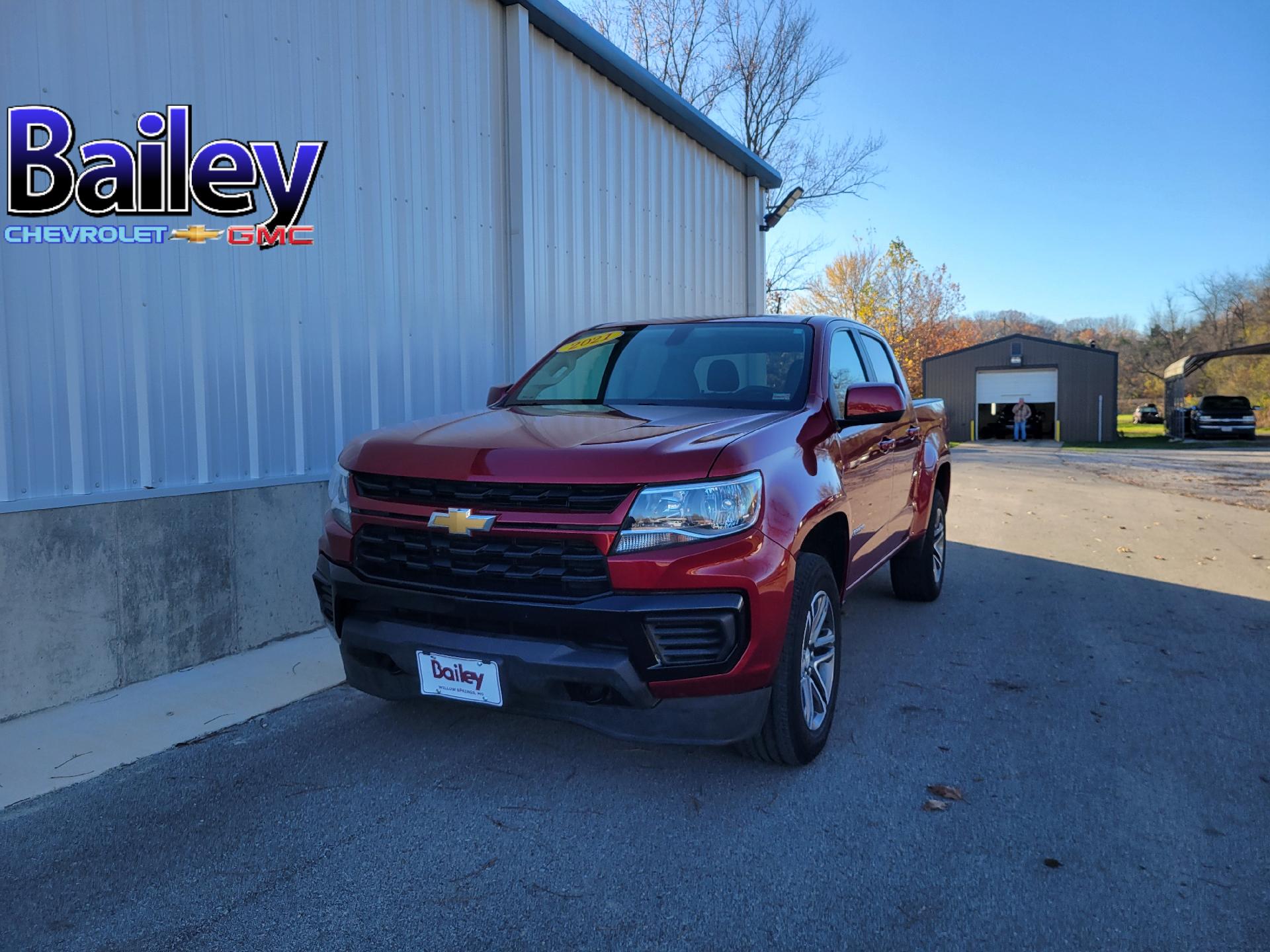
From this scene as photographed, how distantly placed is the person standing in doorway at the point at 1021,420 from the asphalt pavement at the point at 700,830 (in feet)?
116

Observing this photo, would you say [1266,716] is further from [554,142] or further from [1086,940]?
[554,142]

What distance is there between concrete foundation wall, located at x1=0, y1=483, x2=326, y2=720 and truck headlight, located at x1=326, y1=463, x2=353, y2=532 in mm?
1578

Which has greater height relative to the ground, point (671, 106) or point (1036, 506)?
point (671, 106)

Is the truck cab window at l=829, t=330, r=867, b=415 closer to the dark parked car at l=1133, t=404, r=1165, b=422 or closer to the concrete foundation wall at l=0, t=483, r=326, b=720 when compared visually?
the concrete foundation wall at l=0, t=483, r=326, b=720

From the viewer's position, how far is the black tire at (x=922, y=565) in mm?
5566

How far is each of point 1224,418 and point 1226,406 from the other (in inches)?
26.2

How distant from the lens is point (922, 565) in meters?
5.61

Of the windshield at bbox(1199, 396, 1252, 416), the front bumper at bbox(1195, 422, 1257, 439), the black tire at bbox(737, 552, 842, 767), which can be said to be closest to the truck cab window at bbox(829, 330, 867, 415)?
the black tire at bbox(737, 552, 842, 767)

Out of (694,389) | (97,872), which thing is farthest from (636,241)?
(97,872)

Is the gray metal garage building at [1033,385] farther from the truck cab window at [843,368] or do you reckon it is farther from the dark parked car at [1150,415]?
the truck cab window at [843,368]

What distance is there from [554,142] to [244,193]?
3444 millimetres

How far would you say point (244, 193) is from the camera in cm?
487

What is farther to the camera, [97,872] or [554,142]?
[554,142]
